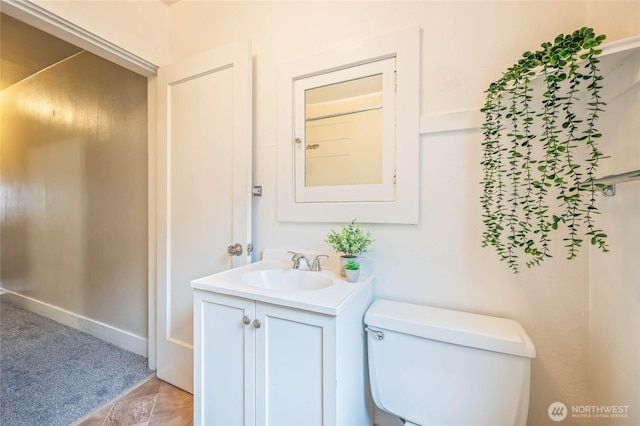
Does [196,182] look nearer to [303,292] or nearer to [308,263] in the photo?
[308,263]

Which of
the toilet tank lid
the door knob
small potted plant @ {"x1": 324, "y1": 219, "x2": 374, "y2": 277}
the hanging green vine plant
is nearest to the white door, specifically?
the door knob

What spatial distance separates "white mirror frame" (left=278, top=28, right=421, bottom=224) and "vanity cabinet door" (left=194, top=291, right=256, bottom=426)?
55cm

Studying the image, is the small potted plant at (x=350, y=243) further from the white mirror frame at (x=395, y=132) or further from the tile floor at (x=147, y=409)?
the tile floor at (x=147, y=409)

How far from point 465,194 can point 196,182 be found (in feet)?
4.68

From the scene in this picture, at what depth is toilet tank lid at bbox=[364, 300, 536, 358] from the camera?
82cm

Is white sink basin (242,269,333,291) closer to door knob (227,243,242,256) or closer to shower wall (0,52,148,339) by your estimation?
door knob (227,243,242,256)

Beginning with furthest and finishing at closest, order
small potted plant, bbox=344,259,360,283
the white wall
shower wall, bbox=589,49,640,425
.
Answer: small potted plant, bbox=344,259,360,283 < the white wall < shower wall, bbox=589,49,640,425

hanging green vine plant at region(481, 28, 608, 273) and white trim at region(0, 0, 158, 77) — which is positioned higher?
white trim at region(0, 0, 158, 77)

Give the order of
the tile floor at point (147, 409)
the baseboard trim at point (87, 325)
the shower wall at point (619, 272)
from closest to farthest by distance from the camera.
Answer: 1. the shower wall at point (619, 272)
2. the tile floor at point (147, 409)
3. the baseboard trim at point (87, 325)

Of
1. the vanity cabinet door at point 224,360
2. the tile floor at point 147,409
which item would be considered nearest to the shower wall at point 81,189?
the tile floor at point 147,409

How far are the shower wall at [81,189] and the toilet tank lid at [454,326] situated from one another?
6.04ft

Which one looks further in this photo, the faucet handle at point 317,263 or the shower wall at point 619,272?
the faucet handle at point 317,263

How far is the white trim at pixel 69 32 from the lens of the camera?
3.73ft

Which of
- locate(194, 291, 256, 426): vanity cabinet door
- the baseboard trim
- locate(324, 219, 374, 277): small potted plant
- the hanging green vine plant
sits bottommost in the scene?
the baseboard trim
